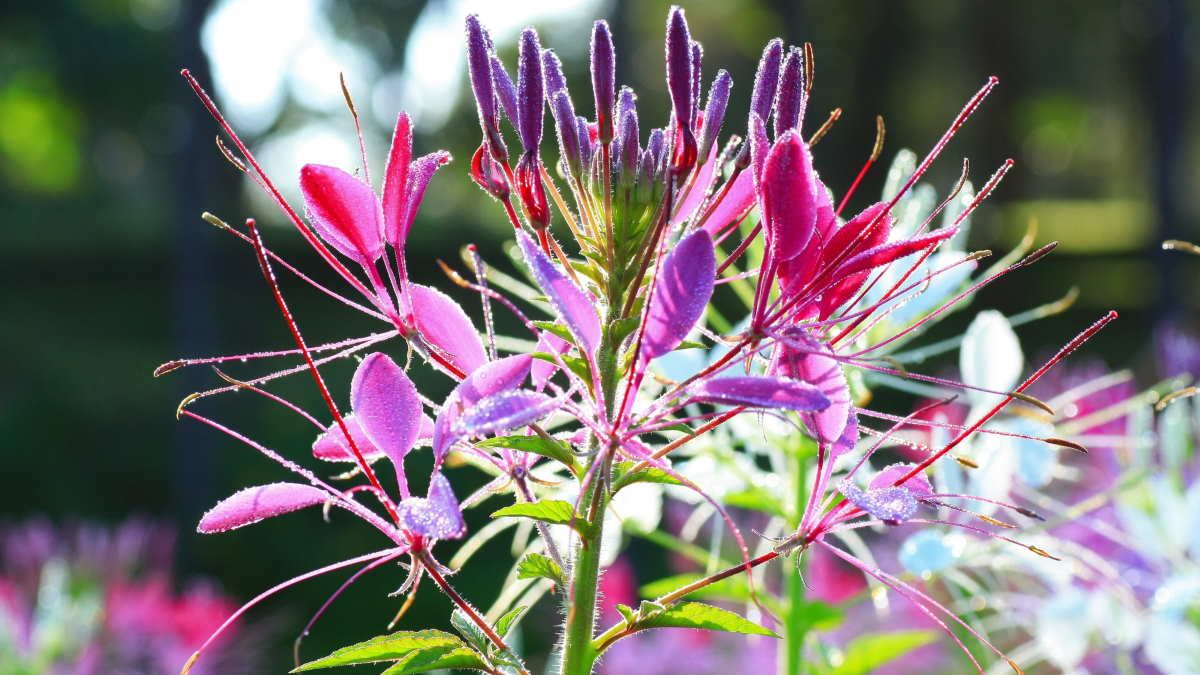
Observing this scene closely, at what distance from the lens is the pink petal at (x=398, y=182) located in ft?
2.16

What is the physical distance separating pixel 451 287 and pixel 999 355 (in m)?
8.92

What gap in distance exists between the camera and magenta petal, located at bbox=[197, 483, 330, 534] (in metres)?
0.63

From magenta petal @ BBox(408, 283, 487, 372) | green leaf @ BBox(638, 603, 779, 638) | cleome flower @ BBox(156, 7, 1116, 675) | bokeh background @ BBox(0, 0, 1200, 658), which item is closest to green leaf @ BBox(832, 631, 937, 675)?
cleome flower @ BBox(156, 7, 1116, 675)

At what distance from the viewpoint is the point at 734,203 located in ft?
2.33

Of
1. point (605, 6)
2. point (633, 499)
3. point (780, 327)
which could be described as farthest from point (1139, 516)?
point (605, 6)

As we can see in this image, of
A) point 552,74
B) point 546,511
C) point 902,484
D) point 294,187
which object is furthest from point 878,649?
point 294,187

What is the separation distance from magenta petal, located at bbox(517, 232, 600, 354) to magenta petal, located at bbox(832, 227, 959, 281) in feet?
0.52

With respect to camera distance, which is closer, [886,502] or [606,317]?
[886,502]

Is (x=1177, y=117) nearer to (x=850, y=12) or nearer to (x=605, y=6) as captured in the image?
(x=605, y=6)

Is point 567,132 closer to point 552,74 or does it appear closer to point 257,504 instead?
point 552,74

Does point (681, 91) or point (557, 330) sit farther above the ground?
point (681, 91)

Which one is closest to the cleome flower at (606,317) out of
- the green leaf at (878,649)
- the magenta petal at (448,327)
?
the magenta petal at (448,327)

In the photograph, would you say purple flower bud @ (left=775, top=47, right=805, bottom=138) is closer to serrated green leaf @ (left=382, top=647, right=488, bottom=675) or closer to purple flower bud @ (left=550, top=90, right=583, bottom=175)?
purple flower bud @ (left=550, top=90, right=583, bottom=175)

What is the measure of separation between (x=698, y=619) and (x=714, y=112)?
0.32m
